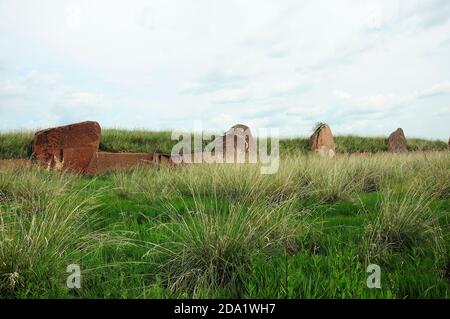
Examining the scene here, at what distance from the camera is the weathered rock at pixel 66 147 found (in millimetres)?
10855

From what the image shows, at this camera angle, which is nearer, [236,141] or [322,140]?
[236,141]

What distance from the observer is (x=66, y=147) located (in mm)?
10922

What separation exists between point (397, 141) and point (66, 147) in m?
15.3

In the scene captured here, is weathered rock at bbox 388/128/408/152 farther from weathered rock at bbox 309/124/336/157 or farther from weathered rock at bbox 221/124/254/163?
weathered rock at bbox 221/124/254/163

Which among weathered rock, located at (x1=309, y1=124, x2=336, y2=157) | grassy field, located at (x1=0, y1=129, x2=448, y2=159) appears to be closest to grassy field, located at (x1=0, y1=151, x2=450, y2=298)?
grassy field, located at (x1=0, y1=129, x2=448, y2=159)

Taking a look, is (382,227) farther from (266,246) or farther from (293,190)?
(293,190)

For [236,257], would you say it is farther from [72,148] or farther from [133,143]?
[133,143]

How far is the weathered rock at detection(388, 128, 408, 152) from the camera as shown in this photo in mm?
20298

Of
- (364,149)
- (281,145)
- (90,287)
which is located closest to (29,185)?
(90,287)

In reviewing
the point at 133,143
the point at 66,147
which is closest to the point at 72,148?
the point at 66,147

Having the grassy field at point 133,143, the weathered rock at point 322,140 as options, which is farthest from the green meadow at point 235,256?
the weathered rock at point 322,140

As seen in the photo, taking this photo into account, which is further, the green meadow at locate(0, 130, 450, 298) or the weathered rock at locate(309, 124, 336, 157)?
the weathered rock at locate(309, 124, 336, 157)

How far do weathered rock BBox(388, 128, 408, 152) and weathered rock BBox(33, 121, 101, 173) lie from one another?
14.3m

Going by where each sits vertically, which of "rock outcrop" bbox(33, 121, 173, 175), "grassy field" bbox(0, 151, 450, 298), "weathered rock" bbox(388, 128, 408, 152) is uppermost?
"weathered rock" bbox(388, 128, 408, 152)
